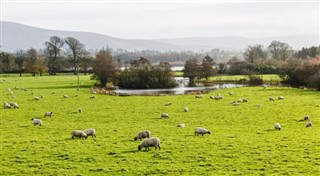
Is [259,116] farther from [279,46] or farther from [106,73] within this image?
[279,46]

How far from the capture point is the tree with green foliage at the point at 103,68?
79938 millimetres

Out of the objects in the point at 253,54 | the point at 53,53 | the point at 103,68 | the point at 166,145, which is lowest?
the point at 166,145

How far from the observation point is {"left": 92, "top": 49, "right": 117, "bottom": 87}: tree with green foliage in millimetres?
79938

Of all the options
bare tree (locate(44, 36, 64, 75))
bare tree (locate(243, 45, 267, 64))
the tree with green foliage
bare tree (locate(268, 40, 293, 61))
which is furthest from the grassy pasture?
bare tree (locate(268, 40, 293, 61))

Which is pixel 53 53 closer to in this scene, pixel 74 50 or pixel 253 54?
pixel 74 50

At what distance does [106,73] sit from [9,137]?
191ft

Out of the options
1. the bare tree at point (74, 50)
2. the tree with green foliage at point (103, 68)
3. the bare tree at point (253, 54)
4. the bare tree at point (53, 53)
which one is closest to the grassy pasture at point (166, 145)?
the tree with green foliage at point (103, 68)

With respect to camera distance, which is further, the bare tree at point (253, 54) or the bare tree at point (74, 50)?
the bare tree at point (253, 54)

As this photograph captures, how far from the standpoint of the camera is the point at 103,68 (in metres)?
80.2

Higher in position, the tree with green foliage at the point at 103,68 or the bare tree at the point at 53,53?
the bare tree at the point at 53,53

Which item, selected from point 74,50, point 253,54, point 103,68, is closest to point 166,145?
point 103,68

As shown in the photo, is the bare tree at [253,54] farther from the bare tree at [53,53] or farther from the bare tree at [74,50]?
the bare tree at [53,53]

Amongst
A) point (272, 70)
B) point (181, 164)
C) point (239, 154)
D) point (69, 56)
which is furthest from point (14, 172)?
point (69, 56)

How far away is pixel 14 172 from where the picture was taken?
52.1 feet
